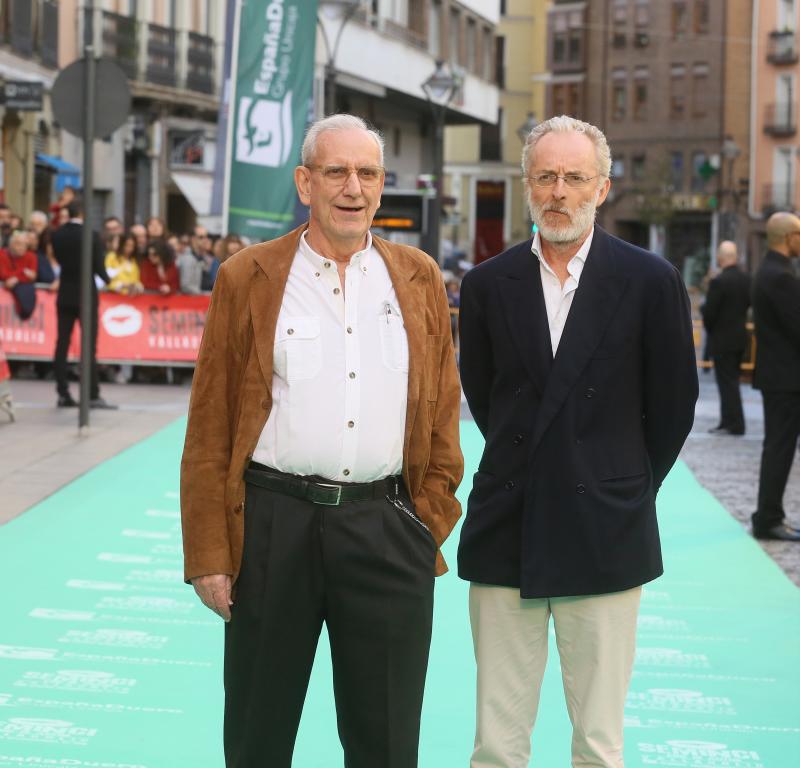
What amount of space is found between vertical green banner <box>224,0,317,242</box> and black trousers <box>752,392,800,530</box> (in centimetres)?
920

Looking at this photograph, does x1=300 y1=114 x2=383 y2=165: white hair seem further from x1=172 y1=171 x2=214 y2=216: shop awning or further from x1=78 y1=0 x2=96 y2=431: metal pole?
x1=172 y1=171 x2=214 y2=216: shop awning

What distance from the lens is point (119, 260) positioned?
19.4 metres

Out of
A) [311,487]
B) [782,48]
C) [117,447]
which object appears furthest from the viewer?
[782,48]

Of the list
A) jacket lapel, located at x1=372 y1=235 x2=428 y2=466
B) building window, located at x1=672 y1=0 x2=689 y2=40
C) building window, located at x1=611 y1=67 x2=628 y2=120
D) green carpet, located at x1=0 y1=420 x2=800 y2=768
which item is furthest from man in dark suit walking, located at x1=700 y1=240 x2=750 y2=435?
building window, located at x1=611 y1=67 x2=628 y2=120

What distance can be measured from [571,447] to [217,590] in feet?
3.15

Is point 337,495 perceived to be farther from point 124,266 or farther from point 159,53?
point 159,53

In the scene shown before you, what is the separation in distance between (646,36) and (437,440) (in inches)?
3119

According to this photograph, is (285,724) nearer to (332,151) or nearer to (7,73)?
(332,151)

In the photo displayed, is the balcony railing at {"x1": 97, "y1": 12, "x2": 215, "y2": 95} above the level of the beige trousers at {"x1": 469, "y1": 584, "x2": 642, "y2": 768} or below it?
above

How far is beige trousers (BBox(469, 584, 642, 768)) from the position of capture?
418cm

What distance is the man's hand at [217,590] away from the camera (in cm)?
389

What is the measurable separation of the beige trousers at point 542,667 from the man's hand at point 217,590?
693 millimetres

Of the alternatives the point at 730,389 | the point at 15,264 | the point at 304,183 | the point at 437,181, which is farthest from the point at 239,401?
the point at 437,181

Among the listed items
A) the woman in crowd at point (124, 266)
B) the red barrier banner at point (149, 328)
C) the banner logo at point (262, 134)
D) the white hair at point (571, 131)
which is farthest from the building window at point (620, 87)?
the white hair at point (571, 131)
